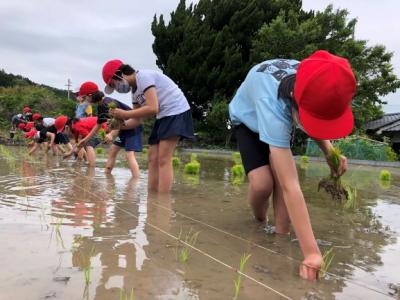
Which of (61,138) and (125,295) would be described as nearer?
(125,295)

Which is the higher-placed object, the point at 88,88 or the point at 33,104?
the point at 33,104

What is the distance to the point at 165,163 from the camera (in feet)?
14.1

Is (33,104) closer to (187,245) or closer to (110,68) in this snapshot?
(110,68)

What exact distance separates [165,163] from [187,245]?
1949 mm

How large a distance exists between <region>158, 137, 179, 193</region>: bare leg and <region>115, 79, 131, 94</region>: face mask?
603mm

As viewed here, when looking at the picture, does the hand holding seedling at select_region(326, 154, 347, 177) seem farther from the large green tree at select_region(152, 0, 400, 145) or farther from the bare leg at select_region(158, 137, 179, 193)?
the large green tree at select_region(152, 0, 400, 145)

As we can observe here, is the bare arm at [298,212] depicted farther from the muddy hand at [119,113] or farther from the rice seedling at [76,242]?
the muddy hand at [119,113]

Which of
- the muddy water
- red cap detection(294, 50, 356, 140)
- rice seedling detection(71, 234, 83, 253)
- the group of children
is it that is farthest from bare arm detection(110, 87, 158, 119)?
red cap detection(294, 50, 356, 140)

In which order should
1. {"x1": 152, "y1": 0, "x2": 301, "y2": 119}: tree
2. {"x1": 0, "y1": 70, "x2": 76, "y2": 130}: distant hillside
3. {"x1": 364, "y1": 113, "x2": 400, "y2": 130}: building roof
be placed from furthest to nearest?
{"x1": 364, "y1": 113, "x2": 400, "y2": 130}: building roof, {"x1": 0, "y1": 70, "x2": 76, "y2": 130}: distant hillside, {"x1": 152, "y1": 0, "x2": 301, "y2": 119}: tree

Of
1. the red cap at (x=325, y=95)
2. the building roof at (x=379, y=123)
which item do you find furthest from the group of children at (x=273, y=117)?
the building roof at (x=379, y=123)

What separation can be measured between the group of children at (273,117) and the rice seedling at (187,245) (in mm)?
550

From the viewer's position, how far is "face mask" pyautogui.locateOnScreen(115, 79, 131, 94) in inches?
165

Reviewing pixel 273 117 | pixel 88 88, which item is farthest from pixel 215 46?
pixel 273 117

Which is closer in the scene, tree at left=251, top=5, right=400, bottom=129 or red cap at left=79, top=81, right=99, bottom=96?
red cap at left=79, top=81, right=99, bottom=96
